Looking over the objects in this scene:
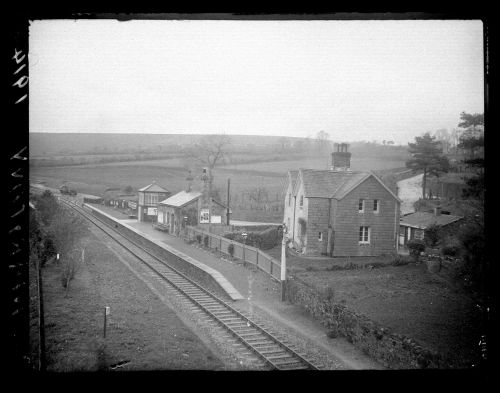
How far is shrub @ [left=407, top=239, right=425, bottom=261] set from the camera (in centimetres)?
404

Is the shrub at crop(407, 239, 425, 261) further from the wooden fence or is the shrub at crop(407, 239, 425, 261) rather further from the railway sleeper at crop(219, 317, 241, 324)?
the railway sleeper at crop(219, 317, 241, 324)

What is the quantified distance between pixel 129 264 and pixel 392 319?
303 centimetres

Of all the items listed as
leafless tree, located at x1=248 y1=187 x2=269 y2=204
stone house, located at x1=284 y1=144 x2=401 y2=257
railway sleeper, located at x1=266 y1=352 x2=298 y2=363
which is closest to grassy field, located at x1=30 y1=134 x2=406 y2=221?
leafless tree, located at x1=248 y1=187 x2=269 y2=204

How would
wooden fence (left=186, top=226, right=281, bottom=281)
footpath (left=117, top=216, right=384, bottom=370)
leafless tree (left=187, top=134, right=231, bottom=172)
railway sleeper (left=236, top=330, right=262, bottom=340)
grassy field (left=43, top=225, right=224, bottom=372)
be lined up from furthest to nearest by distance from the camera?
1. wooden fence (left=186, top=226, right=281, bottom=281)
2. leafless tree (left=187, top=134, right=231, bottom=172)
3. railway sleeper (left=236, top=330, right=262, bottom=340)
4. footpath (left=117, top=216, right=384, bottom=370)
5. grassy field (left=43, top=225, right=224, bottom=372)

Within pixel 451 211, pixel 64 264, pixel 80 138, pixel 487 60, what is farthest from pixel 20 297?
pixel 487 60

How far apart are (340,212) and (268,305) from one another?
4.60 ft

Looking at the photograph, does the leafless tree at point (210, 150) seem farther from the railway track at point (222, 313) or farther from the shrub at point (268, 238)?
the railway track at point (222, 313)

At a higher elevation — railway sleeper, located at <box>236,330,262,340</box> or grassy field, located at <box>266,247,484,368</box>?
grassy field, located at <box>266,247,484,368</box>

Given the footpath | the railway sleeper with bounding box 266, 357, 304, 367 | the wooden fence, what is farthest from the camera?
the wooden fence

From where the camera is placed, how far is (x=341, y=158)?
3889 millimetres

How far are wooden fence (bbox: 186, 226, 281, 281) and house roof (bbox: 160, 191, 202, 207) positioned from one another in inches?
14.3

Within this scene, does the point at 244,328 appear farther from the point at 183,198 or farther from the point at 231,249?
the point at 183,198

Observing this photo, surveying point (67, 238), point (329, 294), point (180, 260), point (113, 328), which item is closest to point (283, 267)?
point (329, 294)
